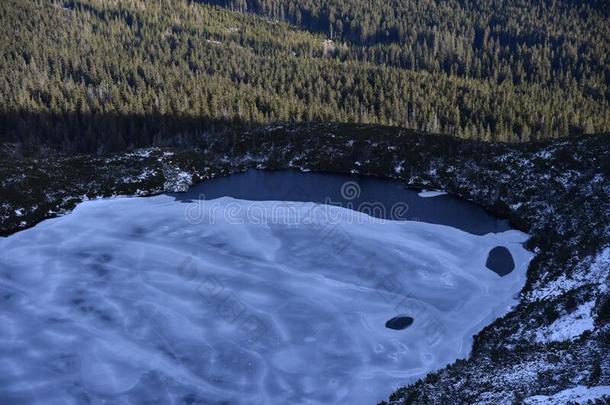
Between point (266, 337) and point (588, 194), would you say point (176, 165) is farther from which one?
point (588, 194)

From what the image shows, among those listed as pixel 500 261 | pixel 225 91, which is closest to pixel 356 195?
pixel 500 261

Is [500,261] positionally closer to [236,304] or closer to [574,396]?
[236,304]

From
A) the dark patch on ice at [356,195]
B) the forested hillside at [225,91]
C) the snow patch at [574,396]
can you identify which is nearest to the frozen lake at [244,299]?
the dark patch on ice at [356,195]

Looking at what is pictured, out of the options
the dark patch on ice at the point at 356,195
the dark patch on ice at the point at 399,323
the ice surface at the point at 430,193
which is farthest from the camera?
the ice surface at the point at 430,193

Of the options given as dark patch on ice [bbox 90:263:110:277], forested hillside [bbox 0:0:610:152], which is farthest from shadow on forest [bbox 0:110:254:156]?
dark patch on ice [bbox 90:263:110:277]

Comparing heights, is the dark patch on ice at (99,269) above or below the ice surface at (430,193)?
below

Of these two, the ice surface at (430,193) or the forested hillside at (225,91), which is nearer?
the ice surface at (430,193)

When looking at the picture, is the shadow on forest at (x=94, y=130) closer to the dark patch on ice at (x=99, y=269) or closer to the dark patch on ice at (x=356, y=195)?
the dark patch on ice at (x=356, y=195)
